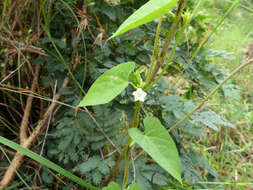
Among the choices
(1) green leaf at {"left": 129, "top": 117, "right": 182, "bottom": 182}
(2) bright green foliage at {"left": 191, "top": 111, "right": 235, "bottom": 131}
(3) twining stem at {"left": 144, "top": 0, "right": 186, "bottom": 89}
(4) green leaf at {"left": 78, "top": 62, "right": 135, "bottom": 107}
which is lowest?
(2) bright green foliage at {"left": 191, "top": 111, "right": 235, "bottom": 131}

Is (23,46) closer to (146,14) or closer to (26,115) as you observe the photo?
(26,115)

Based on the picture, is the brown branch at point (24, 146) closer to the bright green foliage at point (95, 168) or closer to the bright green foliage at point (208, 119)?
the bright green foliage at point (95, 168)

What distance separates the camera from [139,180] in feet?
2.58

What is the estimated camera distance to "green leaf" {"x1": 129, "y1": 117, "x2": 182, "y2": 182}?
1.38 feet

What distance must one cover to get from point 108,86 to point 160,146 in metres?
0.17

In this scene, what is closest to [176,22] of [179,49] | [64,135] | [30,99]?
[179,49]

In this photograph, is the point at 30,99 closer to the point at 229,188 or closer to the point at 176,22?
the point at 176,22

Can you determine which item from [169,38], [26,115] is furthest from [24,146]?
[169,38]

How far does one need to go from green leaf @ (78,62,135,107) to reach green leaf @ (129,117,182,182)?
0.10 meters

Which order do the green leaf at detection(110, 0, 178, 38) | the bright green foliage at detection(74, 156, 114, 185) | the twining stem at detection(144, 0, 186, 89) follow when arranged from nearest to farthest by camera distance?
the green leaf at detection(110, 0, 178, 38) → the twining stem at detection(144, 0, 186, 89) → the bright green foliage at detection(74, 156, 114, 185)

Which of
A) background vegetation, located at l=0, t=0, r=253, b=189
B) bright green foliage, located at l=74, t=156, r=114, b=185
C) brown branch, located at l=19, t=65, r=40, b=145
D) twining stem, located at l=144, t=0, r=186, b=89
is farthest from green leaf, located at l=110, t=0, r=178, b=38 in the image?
brown branch, located at l=19, t=65, r=40, b=145

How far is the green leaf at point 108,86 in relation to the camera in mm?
458

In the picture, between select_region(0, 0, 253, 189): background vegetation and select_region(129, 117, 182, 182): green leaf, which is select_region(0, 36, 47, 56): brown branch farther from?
select_region(129, 117, 182, 182): green leaf

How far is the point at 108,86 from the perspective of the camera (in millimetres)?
485
